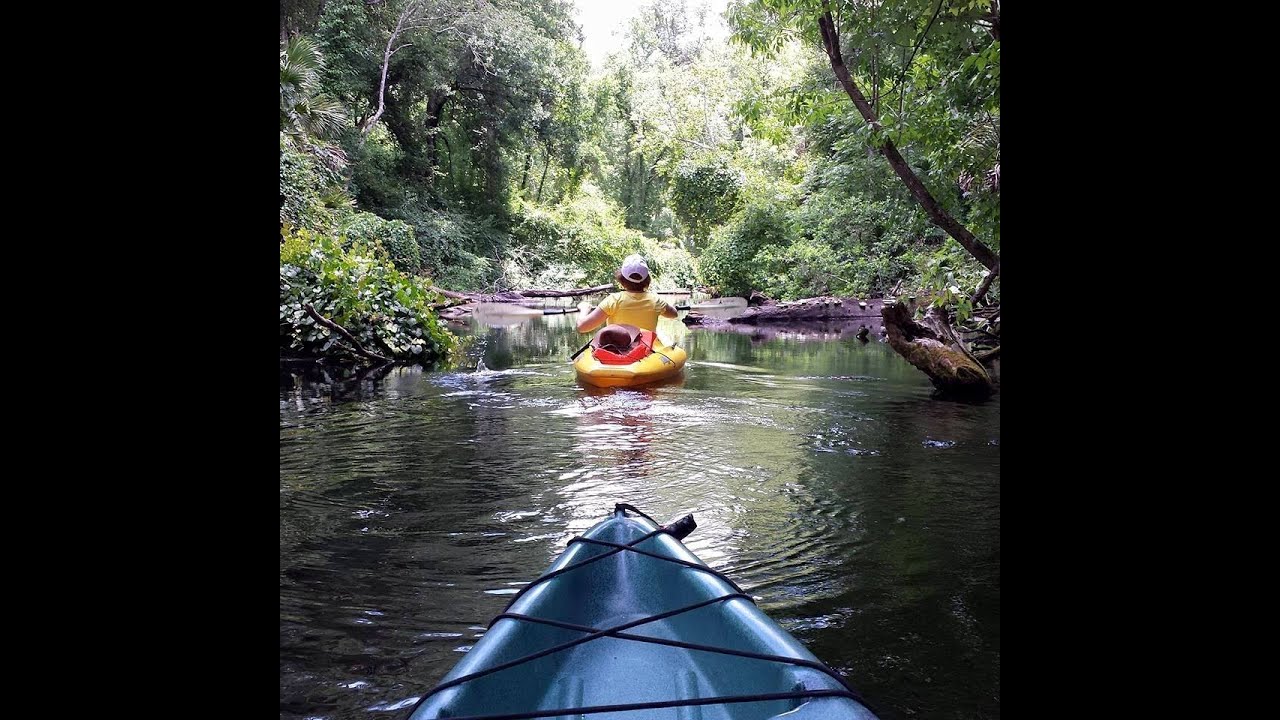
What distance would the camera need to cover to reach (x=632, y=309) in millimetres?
8867

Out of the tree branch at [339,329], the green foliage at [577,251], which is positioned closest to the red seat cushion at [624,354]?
the tree branch at [339,329]

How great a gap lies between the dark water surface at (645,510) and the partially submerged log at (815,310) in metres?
10.6

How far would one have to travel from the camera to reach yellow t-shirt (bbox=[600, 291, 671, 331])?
884cm

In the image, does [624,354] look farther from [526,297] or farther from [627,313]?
[526,297]

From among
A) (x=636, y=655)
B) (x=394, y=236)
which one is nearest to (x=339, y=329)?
(x=636, y=655)

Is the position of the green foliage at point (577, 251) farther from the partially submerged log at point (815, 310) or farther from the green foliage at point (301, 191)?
the green foliage at point (301, 191)

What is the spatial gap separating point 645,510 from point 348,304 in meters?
6.56

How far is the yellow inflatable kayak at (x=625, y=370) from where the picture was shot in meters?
8.35

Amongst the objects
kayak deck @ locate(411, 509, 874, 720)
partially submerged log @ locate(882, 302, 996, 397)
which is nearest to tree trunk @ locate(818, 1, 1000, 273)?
partially submerged log @ locate(882, 302, 996, 397)

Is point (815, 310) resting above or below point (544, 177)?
below

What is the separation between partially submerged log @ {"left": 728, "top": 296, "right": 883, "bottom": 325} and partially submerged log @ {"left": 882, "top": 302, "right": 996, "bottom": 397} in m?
10.8
